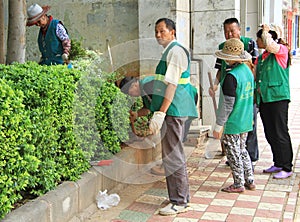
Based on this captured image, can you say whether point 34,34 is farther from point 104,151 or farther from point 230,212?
point 230,212

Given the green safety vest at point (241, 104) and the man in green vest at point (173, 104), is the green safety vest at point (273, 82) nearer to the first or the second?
the green safety vest at point (241, 104)

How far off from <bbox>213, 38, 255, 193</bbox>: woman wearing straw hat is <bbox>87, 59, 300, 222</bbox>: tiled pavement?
10.9 inches

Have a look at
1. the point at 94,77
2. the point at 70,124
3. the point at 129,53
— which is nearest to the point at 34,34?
the point at 129,53

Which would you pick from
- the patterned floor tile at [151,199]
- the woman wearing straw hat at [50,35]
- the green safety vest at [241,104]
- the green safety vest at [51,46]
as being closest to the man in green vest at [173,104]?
the patterned floor tile at [151,199]

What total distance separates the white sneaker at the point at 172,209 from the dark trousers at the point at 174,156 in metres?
0.04

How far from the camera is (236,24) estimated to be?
5.47m

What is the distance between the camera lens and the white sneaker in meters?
4.29

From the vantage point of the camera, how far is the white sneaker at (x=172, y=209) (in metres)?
4.29

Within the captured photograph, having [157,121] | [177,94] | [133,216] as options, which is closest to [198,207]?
[133,216]

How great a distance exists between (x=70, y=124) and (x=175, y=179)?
114 centimetres

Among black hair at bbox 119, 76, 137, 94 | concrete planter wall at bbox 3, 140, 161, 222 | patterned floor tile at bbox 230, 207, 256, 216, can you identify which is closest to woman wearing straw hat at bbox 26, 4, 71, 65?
black hair at bbox 119, 76, 137, 94

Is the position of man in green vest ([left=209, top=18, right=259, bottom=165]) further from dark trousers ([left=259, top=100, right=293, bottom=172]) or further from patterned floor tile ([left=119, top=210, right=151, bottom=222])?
patterned floor tile ([left=119, top=210, right=151, bottom=222])

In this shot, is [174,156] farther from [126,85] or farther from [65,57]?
[65,57]

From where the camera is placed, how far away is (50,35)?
6.24 metres
